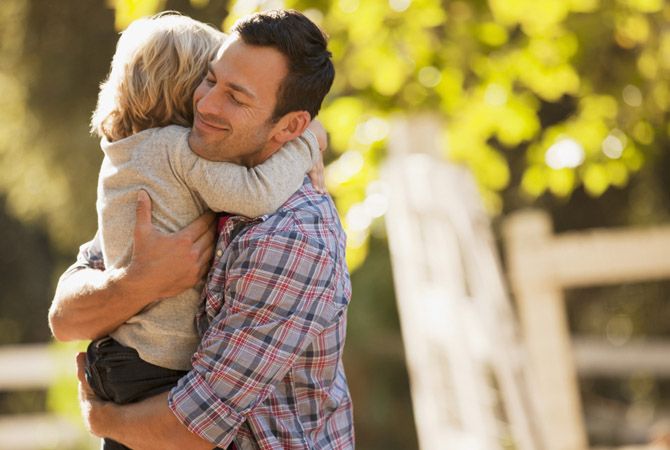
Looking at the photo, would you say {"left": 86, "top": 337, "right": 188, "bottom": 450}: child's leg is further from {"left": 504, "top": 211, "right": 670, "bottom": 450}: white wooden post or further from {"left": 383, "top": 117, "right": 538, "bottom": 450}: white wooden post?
{"left": 504, "top": 211, "right": 670, "bottom": 450}: white wooden post

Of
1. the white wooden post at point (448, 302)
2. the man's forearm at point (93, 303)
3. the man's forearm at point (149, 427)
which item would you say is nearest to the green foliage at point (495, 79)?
the white wooden post at point (448, 302)

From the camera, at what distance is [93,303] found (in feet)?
6.23

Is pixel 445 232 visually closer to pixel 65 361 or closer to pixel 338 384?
pixel 338 384

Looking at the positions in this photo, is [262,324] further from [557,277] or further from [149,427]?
[557,277]

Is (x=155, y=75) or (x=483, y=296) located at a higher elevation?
(x=155, y=75)

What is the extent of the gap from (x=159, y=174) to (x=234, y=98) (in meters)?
0.18

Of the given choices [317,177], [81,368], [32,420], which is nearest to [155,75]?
[317,177]

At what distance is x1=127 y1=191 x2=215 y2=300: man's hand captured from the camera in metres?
1.82

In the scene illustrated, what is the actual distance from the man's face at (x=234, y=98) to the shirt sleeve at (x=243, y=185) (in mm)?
37

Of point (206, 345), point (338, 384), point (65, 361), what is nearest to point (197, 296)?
point (206, 345)

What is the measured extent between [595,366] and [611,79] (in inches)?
122

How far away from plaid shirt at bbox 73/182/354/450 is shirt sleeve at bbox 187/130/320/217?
26 mm

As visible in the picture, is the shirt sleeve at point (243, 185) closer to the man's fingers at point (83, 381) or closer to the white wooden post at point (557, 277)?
the man's fingers at point (83, 381)

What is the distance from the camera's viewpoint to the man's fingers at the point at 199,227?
1860mm
